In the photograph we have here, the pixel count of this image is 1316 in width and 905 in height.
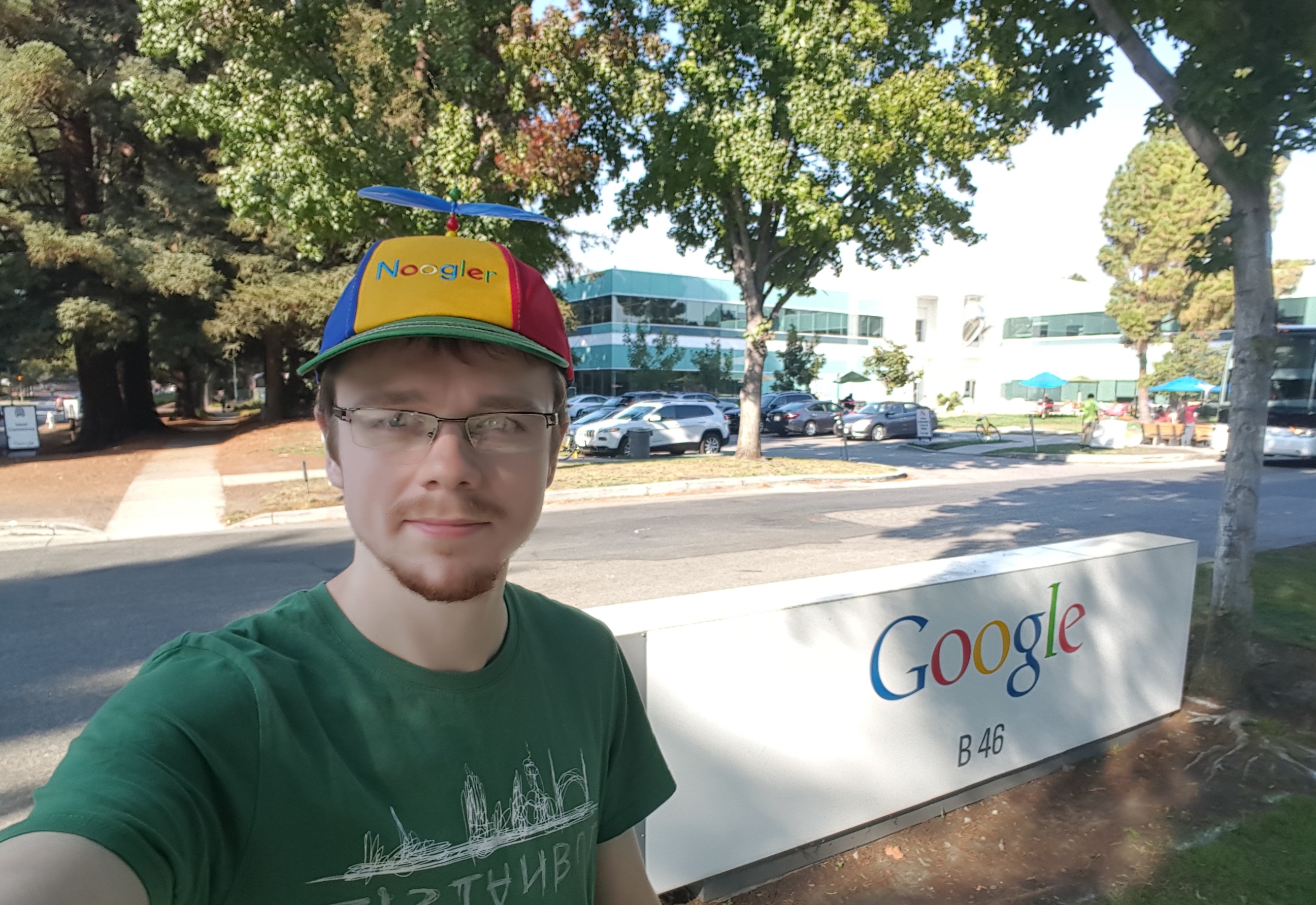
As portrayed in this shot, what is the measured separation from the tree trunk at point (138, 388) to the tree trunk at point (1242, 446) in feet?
98.2

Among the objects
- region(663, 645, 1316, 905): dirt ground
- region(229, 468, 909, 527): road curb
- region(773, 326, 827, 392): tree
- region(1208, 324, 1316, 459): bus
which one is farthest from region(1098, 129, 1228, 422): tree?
region(663, 645, 1316, 905): dirt ground

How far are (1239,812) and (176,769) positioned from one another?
4425 millimetres

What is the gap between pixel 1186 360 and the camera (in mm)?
40406

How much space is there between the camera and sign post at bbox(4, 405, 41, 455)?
18.8 metres

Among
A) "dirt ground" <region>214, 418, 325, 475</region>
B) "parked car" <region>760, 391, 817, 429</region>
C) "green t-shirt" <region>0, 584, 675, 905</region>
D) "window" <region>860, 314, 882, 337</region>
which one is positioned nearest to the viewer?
"green t-shirt" <region>0, 584, 675, 905</region>

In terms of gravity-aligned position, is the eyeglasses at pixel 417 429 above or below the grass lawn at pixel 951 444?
above

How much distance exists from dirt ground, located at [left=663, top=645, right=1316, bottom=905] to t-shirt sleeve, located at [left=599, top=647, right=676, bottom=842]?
67.4 inches

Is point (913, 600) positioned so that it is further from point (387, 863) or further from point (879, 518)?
point (879, 518)

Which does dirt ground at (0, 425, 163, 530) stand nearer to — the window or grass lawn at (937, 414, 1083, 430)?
grass lawn at (937, 414, 1083, 430)

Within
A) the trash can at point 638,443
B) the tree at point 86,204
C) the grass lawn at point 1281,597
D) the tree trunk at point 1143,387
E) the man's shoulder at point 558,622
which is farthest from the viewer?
the tree trunk at point 1143,387

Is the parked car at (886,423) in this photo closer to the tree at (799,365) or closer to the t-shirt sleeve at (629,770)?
the tree at (799,365)

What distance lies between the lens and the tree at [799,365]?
160 ft

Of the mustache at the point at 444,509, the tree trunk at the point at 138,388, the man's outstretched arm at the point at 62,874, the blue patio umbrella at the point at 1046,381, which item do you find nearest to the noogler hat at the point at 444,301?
the mustache at the point at 444,509

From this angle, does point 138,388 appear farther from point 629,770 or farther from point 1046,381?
point 1046,381
